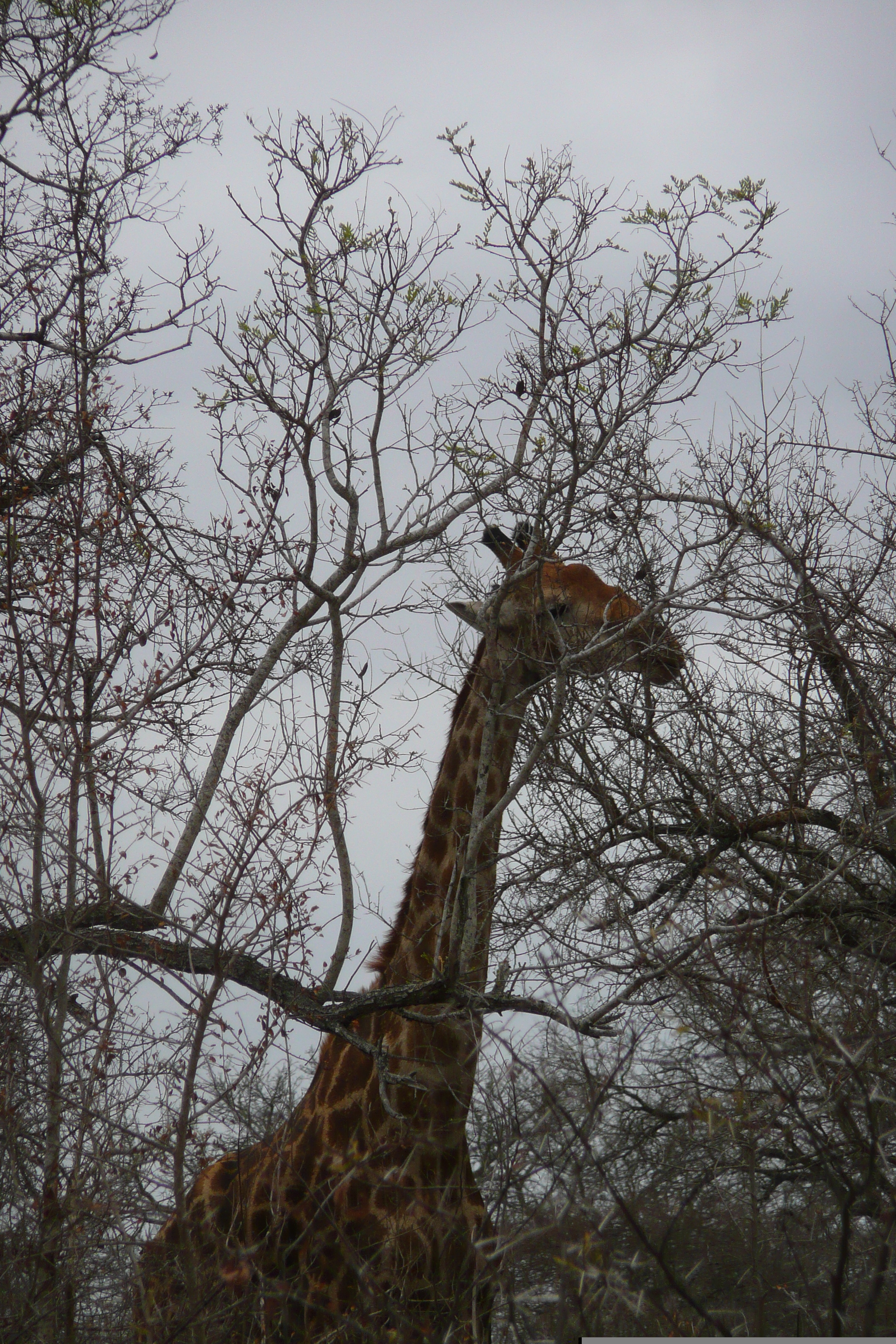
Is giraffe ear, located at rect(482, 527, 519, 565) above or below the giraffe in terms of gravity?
above

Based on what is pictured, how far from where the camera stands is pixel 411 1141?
4676 millimetres

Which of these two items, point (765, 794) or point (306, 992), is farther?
point (765, 794)

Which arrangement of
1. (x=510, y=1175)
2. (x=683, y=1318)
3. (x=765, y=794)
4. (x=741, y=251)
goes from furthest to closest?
(x=741, y=251)
(x=765, y=794)
(x=683, y=1318)
(x=510, y=1175)

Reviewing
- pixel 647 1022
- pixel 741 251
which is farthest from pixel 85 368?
pixel 647 1022

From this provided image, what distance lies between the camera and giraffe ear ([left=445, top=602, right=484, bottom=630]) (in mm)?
6266

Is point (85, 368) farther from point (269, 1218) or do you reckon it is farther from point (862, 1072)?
point (862, 1072)

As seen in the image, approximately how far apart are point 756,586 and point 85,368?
182 inches

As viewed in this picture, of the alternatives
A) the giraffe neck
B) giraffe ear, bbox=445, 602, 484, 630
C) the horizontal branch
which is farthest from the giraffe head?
the horizontal branch

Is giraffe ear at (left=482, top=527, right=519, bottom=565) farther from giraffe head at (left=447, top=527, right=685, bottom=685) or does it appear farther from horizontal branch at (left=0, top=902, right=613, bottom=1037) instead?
horizontal branch at (left=0, top=902, right=613, bottom=1037)

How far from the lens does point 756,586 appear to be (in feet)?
23.6

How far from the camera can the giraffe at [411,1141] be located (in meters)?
3.86

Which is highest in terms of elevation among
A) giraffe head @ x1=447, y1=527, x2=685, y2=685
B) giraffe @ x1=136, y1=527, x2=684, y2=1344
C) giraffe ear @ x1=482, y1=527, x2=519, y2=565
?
giraffe ear @ x1=482, y1=527, x2=519, y2=565

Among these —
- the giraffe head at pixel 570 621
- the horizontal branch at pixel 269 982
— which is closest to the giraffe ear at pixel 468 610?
the giraffe head at pixel 570 621

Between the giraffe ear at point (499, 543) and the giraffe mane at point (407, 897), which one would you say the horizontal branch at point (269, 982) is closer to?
the giraffe mane at point (407, 897)
